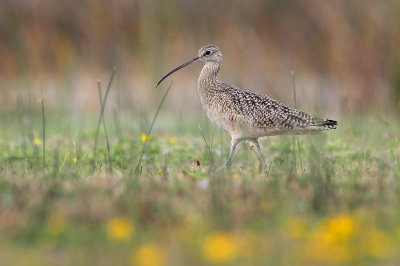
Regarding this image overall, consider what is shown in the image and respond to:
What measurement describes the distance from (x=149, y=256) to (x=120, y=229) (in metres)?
0.44

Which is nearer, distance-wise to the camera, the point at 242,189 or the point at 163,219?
the point at 163,219

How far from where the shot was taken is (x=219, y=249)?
11.9 ft

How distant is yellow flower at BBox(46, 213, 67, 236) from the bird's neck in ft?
11.9

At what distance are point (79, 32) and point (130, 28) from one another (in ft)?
4.95

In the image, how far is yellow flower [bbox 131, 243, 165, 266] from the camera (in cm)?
359

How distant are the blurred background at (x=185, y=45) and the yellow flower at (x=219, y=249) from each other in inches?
423

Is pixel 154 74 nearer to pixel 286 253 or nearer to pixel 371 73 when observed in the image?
pixel 371 73

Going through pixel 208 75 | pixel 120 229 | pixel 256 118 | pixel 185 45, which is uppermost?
pixel 185 45

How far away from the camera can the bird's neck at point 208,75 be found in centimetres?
780

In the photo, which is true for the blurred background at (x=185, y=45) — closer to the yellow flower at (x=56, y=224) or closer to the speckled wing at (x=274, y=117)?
the speckled wing at (x=274, y=117)

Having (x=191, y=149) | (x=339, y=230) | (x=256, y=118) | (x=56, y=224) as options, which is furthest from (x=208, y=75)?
(x=339, y=230)

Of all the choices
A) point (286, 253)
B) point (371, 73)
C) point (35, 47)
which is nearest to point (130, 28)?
point (35, 47)

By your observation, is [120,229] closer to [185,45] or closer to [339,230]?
[339,230]

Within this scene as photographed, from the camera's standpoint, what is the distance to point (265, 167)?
6773 millimetres
